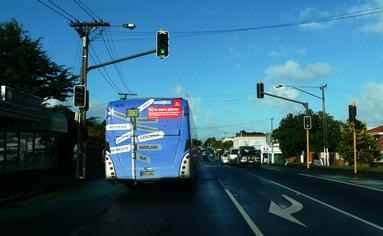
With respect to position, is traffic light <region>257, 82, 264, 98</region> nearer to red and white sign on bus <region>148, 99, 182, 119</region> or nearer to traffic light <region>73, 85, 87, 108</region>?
traffic light <region>73, 85, 87, 108</region>

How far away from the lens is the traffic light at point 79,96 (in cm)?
2638

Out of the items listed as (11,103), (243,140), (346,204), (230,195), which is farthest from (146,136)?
(243,140)

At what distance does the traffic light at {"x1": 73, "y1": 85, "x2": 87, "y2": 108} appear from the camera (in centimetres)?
2638

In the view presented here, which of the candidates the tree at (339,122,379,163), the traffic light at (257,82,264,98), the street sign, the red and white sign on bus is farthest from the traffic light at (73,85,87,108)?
the tree at (339,122,379,163)

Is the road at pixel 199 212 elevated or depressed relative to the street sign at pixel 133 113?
depressed

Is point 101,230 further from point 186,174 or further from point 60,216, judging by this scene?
point 186,174

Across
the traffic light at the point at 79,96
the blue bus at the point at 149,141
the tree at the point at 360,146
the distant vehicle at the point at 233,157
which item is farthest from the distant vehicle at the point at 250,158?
the blue bus at the point at 149,141

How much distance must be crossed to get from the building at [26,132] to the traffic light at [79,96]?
5.46ft

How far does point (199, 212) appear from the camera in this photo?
14523 millimetres

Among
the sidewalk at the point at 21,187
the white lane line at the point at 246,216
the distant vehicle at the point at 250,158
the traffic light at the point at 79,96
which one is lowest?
the white lane line at the point at 246,216

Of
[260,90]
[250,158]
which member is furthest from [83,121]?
[250,158]

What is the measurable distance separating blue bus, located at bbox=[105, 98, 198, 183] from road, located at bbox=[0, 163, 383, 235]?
3.08 ft

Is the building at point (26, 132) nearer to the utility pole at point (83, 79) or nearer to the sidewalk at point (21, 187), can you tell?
the sidewalk at point (21, 187)

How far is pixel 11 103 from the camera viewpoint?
20203 mm
